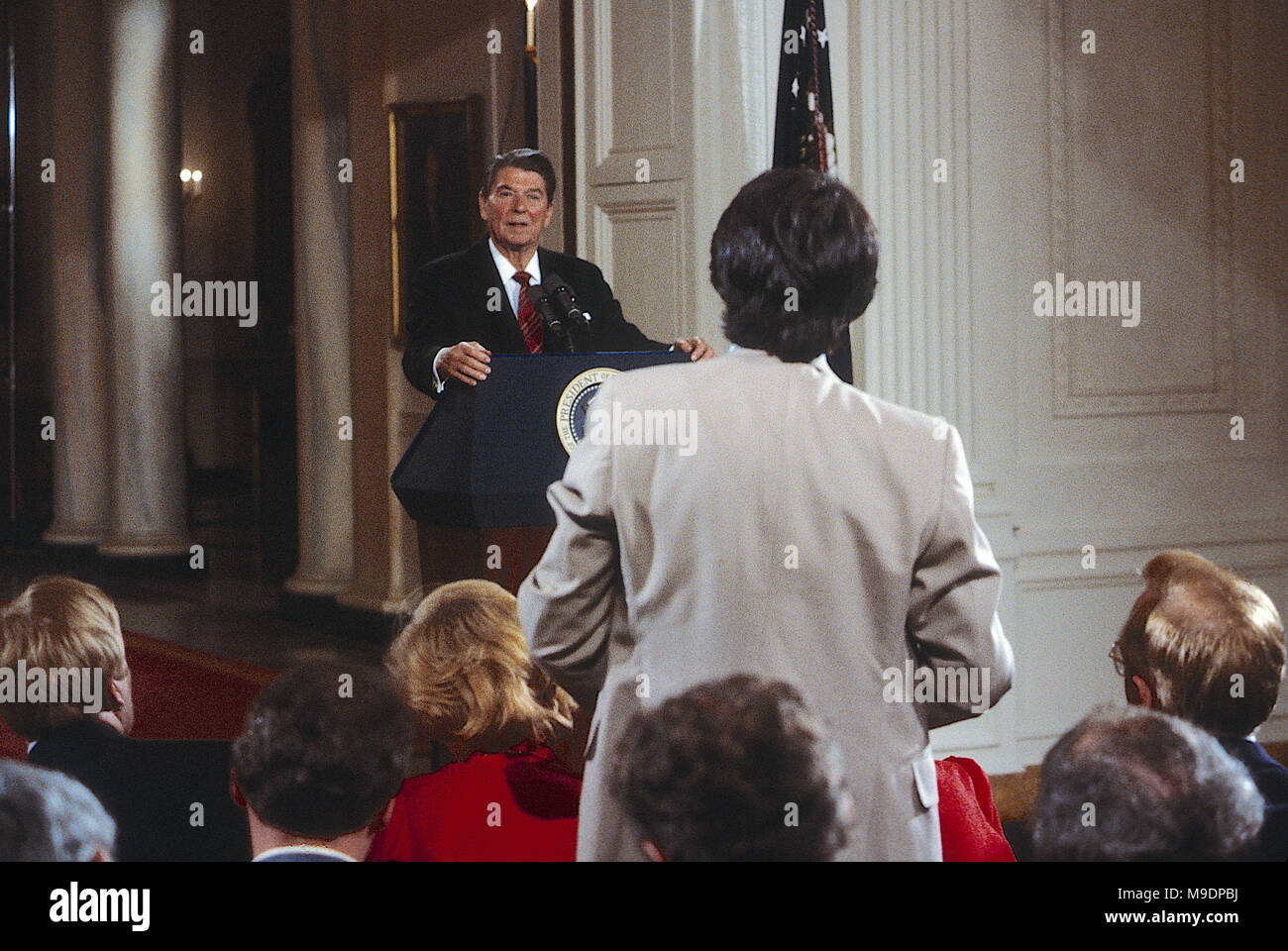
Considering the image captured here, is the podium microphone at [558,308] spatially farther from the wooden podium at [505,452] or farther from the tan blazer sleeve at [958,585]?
the tan blazer sleeve at [958,585]

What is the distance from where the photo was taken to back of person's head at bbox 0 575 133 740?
2600mm

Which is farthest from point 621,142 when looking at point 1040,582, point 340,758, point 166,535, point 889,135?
point 166,535

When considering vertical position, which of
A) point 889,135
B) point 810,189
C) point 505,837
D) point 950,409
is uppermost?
point 889,135

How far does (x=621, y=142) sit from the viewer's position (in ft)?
16.1

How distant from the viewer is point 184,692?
237 inches

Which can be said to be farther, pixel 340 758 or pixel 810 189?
pixel 810 189

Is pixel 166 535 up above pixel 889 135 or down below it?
below

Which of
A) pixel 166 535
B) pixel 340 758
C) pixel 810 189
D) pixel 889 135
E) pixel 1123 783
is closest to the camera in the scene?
pixel 1123 783

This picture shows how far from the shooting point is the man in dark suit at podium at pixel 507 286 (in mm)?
3584

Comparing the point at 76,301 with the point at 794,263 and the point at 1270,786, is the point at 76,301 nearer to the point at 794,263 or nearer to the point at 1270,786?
the point at 794,263

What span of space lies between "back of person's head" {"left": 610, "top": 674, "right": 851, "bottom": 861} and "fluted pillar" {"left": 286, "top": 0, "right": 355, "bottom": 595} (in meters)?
6.02

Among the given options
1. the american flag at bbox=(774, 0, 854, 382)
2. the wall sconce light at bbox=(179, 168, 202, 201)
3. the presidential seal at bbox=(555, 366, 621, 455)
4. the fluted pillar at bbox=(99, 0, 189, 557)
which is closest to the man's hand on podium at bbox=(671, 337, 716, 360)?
the presidential seal at bbox=(555, 366, 621, 455)
